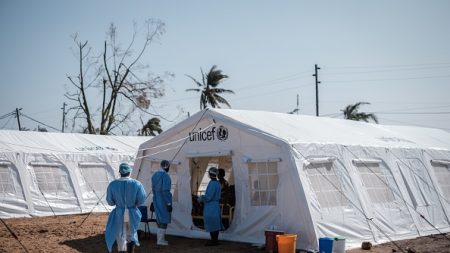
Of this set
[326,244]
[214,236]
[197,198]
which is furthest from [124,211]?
[197,198]

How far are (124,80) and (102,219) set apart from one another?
18234 mm

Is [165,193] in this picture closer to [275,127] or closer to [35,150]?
[275,127]

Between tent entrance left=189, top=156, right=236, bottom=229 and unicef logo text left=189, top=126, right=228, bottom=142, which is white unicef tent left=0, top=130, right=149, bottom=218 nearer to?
tent entrance left=189, top=156, right=236, bottom=229

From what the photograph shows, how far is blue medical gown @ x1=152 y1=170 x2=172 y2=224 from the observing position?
9750 mm

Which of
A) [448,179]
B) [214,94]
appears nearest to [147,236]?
[448,179]

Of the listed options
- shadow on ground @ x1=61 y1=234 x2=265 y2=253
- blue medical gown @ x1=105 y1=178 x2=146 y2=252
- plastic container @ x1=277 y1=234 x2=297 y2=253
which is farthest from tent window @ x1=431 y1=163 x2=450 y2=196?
blue medical gown @ x1=105 y1=178 x2=146 y2=252

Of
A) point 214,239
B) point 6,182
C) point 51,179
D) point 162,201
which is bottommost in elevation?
point 214,239

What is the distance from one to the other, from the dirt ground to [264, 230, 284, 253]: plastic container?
29 cm

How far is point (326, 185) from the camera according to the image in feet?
30.5

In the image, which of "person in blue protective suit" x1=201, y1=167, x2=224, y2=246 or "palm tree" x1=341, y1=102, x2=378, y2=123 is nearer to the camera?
"person in blue protective suit" x1=201, y1=167, x2=224, y2=246

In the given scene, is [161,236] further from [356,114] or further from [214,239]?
[356,114]

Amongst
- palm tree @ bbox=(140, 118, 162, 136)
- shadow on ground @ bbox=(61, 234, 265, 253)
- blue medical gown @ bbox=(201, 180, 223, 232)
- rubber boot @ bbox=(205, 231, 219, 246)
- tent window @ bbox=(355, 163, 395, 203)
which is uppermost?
palm tree @ bbox=(140, 118, 162, 136)

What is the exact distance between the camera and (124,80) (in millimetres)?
31578

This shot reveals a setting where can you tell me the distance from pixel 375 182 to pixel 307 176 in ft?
6.98
